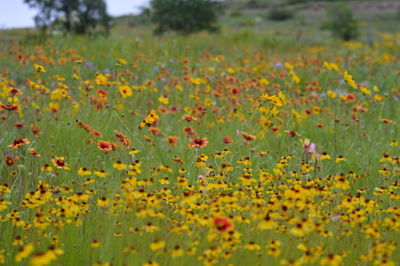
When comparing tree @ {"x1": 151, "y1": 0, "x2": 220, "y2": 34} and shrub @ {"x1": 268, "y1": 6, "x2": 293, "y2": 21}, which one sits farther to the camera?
shrub @ {"x1": 268, "y1": 6, "x2": 293, "y2": 21}

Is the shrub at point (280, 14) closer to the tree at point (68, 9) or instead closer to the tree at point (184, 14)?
the tree at point (184, 14)

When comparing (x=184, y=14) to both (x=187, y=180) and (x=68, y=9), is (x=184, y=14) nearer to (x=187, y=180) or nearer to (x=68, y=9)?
(x=68, y=9)

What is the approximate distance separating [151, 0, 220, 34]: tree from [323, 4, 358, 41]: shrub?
14.9 feet

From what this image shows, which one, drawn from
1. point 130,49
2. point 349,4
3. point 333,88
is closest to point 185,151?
point 333,88

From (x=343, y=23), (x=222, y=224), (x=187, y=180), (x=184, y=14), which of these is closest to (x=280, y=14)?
(x=343, y=23)

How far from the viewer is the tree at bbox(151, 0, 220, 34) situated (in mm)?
12727

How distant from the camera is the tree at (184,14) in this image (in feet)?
41.8

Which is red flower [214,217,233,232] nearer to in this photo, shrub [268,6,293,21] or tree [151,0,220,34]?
tree [151,0,220,34]

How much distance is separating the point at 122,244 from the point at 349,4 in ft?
109

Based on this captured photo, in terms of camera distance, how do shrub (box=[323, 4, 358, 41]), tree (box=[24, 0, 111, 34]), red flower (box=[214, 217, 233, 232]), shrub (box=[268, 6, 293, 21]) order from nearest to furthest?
red flower (box=[214, 217, 233, 232])
tree (box=[24, 0, 111, 34])
shrub (box=[323, 4, 358, 41])
shrub (box=[268, 6, 293, 21])

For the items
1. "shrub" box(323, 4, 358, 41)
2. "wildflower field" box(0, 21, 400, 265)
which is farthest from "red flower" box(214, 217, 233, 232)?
"shrub" box(323, 4, 358, 41)

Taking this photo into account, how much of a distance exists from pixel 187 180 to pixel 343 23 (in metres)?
14.2

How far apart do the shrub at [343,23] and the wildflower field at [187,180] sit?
905 centimetres

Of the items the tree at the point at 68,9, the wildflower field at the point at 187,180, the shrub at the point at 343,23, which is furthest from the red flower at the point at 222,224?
the shrub at the point at 343,23
